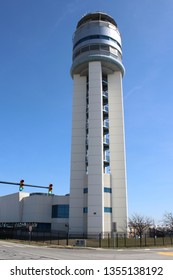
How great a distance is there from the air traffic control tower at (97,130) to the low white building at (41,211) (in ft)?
24.3

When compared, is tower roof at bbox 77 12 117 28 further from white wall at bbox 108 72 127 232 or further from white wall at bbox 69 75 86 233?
white wall at bbox 69 75 86 233

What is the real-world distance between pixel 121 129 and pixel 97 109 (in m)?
8.06

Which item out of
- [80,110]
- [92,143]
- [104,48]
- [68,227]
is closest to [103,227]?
[68,227]

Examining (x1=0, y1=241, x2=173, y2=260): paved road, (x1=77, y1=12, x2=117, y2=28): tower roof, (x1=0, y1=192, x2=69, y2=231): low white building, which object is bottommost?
(x1=0, y1=241, x2=173, y2=260): paved road

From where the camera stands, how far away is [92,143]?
63406 millimetres

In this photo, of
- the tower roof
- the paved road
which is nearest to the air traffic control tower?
the tower roof

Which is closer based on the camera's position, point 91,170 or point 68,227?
point 91,170

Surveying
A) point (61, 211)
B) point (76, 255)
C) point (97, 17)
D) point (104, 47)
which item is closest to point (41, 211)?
point (61, 211)

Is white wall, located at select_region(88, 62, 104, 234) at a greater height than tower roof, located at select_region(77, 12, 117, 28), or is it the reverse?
tower roof, located at select_region(77, 12, 117, 28)

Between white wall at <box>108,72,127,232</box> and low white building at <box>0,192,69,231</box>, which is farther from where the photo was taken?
low white building at <box>0,192,69,231</box>

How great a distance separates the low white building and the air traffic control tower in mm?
7395

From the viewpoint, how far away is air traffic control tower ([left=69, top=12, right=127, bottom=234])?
60.5 m

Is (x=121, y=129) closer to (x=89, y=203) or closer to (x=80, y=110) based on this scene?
(x=80, y=110)
